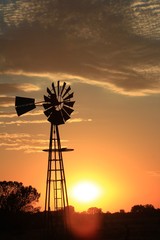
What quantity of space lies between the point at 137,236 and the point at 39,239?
26.6 ft

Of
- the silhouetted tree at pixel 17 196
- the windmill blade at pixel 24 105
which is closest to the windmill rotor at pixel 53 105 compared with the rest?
the windmill blade at pixel 24 105

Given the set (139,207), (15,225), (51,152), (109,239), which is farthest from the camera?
(139,207)

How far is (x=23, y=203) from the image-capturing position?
71.9m

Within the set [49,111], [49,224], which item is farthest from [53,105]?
[49,224]

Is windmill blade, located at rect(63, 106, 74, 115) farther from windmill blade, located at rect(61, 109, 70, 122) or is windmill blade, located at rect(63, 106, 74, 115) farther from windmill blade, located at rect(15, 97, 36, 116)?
windmill blade, located at rect(15, 97, 36, 116)

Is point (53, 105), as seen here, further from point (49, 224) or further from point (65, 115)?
point (49, 224)

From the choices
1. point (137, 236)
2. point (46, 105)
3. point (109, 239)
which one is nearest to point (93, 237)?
point (109, 239)

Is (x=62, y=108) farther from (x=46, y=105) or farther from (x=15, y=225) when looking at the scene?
(x=15, y=225)

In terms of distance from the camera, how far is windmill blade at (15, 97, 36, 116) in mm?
36750

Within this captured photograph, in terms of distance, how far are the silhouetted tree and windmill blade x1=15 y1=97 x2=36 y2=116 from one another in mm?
33279

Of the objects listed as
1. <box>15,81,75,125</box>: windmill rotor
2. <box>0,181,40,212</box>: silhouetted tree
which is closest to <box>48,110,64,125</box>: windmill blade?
<box>15,81,75,125</box>: windmill rotor

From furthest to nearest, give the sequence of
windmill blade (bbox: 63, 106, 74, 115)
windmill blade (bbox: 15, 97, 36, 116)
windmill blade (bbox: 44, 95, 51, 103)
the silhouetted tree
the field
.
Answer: the silhouetted tree, the field, windmill blade (bbox: 63, 106, 74, 115), windmill blade (bbox: 44, 95, 51, 103), windmill blade (bbox: 15, 97, 36, 116)

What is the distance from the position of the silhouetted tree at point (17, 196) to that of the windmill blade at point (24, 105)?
33.3 meters

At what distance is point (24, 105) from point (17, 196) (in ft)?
123
